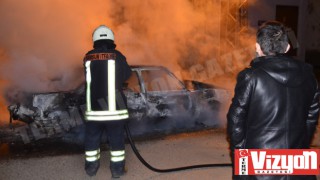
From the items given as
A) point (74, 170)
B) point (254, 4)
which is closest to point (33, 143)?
point (74, 170)

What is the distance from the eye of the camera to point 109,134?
4.33 metres

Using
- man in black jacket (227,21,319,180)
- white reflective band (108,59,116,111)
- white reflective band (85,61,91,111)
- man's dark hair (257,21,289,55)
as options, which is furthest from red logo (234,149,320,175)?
white reflective band (85,61,91,111)

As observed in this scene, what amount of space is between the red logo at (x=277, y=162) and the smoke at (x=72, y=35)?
16.0 feet

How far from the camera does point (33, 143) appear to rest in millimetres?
6199

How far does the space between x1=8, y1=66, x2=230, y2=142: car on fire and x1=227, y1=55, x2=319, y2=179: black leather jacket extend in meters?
4.26

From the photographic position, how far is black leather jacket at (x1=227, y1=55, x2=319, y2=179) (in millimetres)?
2162

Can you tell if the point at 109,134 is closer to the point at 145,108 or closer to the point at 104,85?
the point at 104,85

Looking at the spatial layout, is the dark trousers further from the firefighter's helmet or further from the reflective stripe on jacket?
the firefighter's helmet

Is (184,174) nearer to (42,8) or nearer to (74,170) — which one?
(74,170)

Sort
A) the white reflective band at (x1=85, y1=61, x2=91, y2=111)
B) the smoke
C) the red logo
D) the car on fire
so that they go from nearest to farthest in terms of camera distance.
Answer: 1. the red logo
2. the white reflective band at (x1=85, y1=61, x2=91, y2=111)
3. the car on fire
4. the smoke

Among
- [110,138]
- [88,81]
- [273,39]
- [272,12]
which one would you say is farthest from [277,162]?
[272,12]

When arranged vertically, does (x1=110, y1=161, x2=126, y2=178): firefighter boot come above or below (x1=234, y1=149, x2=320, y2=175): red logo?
below

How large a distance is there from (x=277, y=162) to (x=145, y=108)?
14.8 ft

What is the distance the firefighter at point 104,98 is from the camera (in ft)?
13.7
